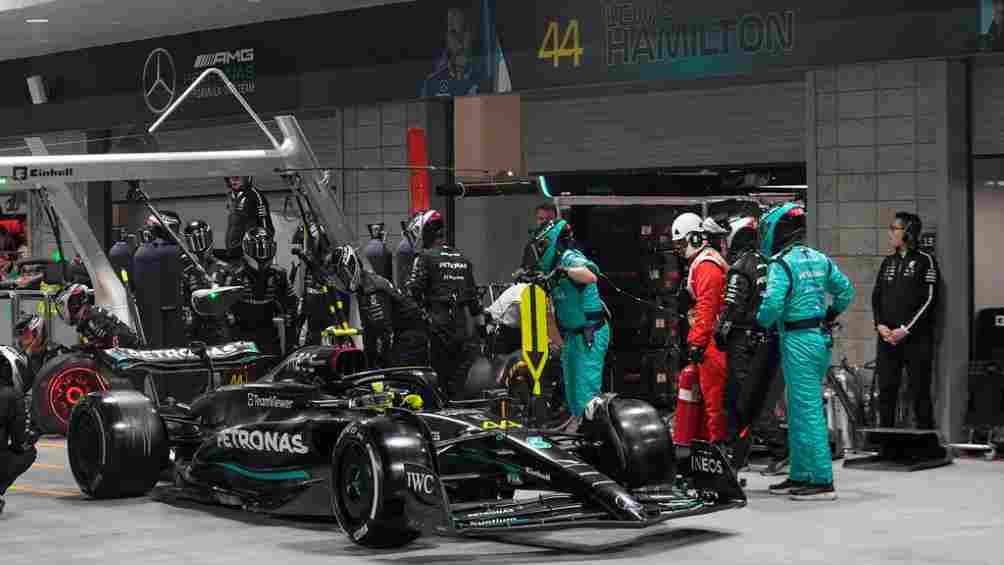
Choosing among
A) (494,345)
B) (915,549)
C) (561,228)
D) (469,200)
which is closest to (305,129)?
(469,200)

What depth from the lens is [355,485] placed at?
9.05 meters

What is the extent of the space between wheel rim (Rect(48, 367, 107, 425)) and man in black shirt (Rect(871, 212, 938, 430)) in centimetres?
695

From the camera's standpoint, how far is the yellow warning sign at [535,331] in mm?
14086

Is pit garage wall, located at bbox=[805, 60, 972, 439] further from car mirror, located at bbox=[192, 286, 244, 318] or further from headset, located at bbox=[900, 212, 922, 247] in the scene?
car mirror, located at bbox=[192, 286, 244, 318]

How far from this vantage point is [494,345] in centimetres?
1523

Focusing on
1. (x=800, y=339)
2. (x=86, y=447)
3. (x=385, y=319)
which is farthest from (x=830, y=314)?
(x=86, y=447)

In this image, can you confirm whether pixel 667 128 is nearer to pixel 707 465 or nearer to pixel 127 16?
pixel 127 16

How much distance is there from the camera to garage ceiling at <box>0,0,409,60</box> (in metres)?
18.3

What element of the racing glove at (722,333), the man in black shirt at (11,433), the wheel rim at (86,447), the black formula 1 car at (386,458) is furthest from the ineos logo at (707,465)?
the man in black shirt at (11,433)

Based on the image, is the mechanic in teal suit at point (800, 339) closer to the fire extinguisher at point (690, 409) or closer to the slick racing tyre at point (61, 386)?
the fire extinguisher at point (690, 409)

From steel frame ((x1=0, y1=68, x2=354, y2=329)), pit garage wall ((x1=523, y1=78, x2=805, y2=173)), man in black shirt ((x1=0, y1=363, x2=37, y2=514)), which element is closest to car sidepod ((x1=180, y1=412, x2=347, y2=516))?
man in black shirt ((x1=0, y1=363, x2=37, y2=514))

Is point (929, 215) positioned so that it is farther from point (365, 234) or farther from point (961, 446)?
point (365, 234)

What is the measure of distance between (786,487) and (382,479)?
3670mm

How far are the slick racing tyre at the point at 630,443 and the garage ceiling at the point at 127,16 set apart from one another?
911 centimetres
